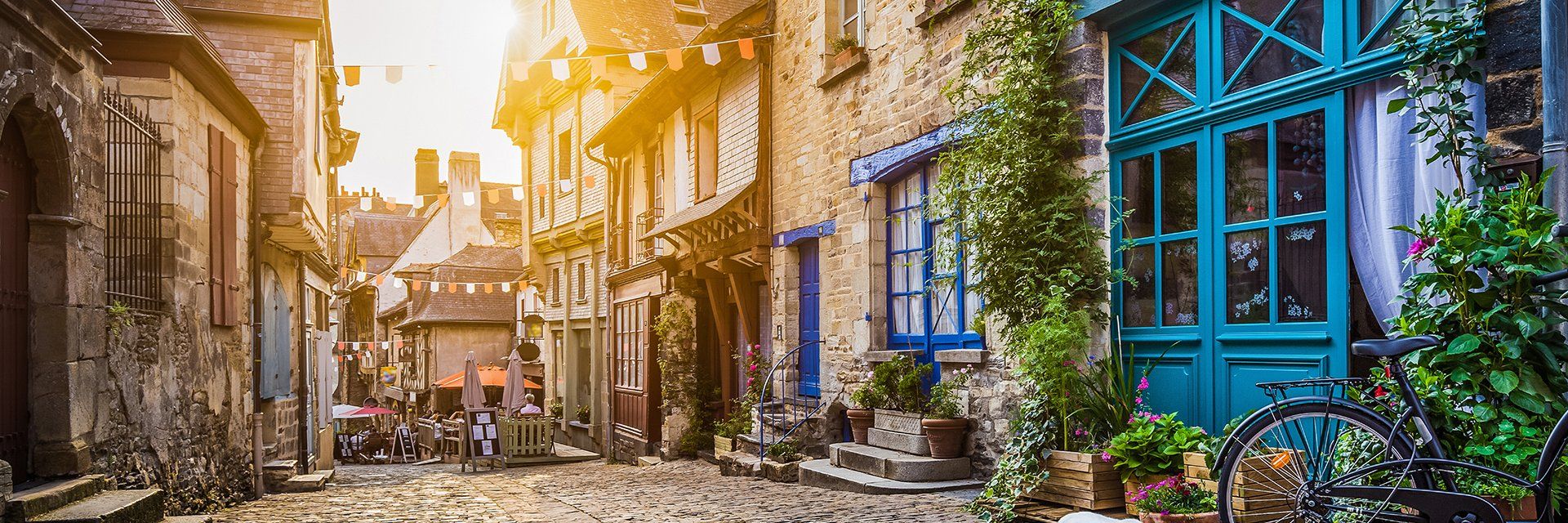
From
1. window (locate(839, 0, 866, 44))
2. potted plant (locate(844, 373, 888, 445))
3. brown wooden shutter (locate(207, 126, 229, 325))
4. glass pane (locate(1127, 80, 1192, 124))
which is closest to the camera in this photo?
glass pane (locate(1127, 80, 1192, 124))

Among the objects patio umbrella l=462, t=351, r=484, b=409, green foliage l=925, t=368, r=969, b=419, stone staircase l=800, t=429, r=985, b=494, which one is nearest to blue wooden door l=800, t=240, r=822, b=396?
stone staircase l=800, t=429, r=985, b=494

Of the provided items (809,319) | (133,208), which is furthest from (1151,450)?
(133,208)

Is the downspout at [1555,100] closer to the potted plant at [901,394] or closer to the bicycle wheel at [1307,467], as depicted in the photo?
the bicycle wheel at [1307,467]

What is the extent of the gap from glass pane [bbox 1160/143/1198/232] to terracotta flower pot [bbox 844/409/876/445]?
144 inches

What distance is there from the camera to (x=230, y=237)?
11.1m

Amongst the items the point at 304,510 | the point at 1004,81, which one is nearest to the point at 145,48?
the point at 304,510

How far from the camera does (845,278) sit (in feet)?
34.8

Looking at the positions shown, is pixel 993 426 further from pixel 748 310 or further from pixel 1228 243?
pixel 748 310

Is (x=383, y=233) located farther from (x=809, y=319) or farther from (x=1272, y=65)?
(x=1272, y=65)

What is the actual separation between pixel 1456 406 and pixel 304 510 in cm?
854

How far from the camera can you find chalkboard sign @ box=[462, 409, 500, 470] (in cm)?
1773

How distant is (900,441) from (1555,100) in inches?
218

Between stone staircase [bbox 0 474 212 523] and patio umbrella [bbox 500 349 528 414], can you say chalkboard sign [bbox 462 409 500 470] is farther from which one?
stone staircase [bbox 0 474 212 523]

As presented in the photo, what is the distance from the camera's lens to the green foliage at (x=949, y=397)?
28.3 ft
